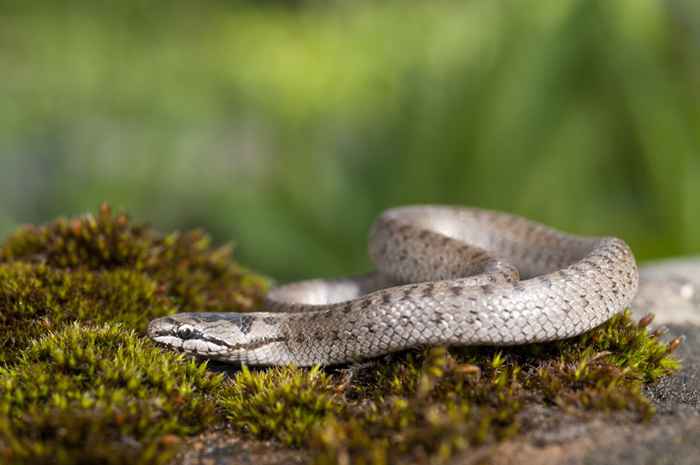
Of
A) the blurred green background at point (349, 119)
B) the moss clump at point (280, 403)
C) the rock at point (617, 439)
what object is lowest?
the moss clump at point (280, 403)

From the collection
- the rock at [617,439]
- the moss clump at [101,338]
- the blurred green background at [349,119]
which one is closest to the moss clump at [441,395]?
the rock at [617,439]

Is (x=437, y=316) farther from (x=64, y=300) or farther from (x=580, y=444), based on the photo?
(x=64, y=300)

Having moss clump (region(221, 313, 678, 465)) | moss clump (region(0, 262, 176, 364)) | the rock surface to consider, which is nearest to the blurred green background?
moss clump (region(0, 262, 176, 364))

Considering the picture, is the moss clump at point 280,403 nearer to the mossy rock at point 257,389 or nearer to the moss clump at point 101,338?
the mossy rock at point 257,389

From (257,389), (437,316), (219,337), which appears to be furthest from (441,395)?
(219,337)

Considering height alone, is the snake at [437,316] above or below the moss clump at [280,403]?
above

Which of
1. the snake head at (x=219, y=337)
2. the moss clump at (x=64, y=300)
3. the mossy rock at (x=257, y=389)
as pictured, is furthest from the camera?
the moss clump at (x=64, y=300)

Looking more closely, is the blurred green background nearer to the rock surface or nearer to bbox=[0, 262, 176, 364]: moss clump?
bbox=[0, 262, 176, 364]: moss clump
